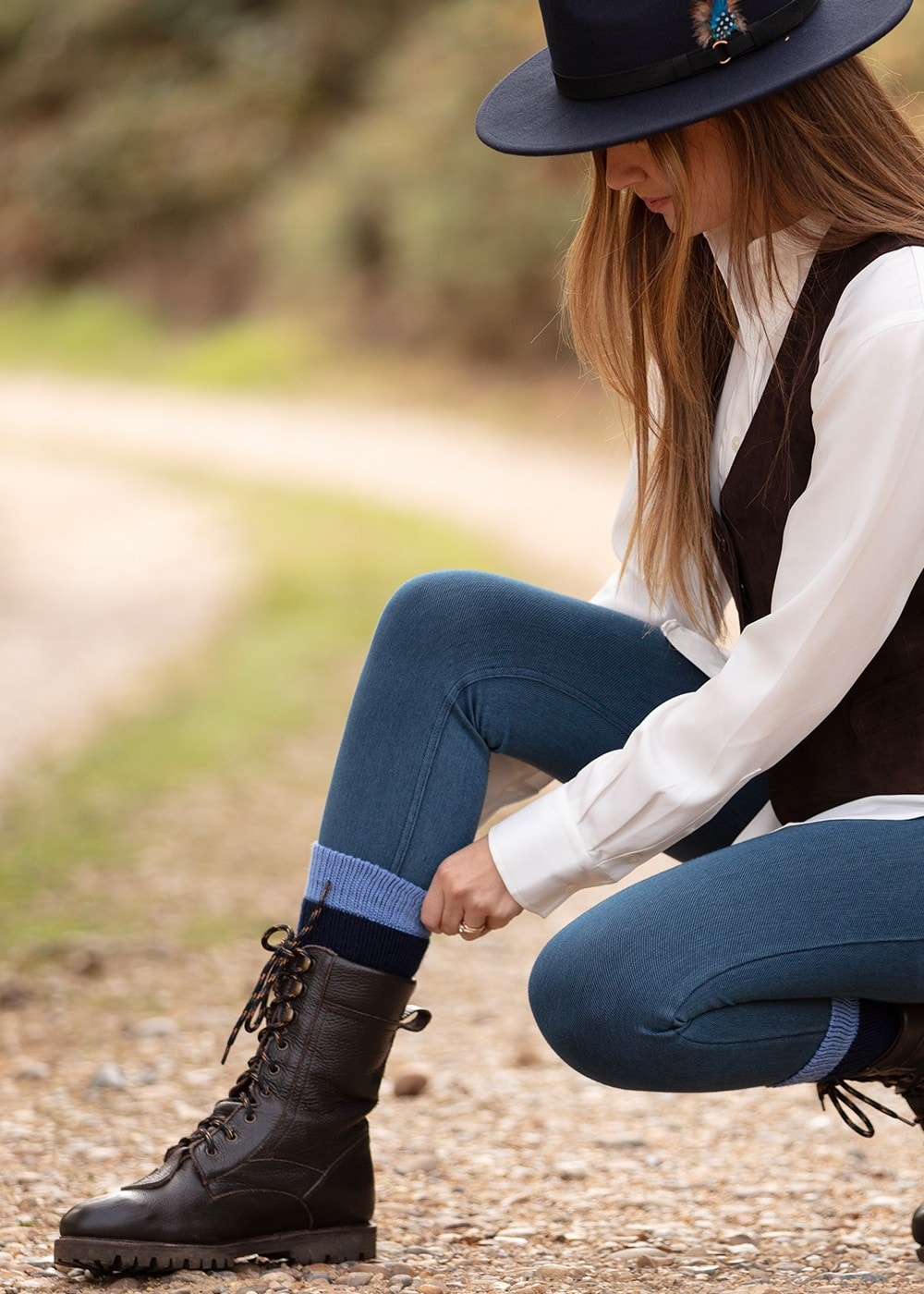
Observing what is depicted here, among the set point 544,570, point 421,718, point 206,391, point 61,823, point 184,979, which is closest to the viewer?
point 421,718

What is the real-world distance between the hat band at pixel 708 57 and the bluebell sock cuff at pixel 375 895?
32.9 inches

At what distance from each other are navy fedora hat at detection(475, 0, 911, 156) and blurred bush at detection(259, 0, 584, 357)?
41.7 feet

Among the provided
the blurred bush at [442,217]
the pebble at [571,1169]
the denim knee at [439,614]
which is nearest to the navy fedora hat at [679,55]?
the denim knee at [439,614]

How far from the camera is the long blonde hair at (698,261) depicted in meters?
1.70

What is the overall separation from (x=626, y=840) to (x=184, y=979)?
1780 millimetres

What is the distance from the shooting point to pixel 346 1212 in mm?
1890

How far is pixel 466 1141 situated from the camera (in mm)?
2473

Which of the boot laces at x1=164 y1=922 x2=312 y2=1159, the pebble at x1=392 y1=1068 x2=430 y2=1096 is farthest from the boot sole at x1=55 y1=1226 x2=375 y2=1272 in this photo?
the pebble at x1=392 y1=1068 x2=430 y2=1096

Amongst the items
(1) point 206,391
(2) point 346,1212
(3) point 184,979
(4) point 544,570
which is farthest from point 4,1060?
(1) point 206,391

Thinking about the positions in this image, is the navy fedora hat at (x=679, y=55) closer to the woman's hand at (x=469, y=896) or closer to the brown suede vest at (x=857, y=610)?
the brown suede vest at (x=857, y=610)

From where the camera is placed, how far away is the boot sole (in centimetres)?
177

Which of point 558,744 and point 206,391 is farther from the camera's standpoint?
point 206,391

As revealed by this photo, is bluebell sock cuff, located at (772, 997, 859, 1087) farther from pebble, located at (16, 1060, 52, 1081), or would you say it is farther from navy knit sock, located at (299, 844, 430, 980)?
pebble, located at (16, 1060, 52, 1081)

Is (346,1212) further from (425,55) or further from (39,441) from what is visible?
(425,55)
